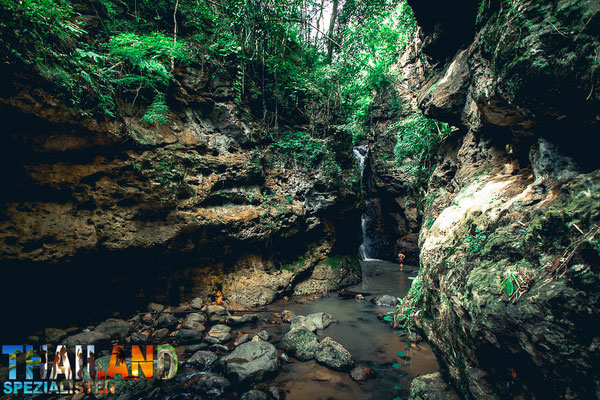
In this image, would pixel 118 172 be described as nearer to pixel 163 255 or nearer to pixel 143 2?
pixel 163 255

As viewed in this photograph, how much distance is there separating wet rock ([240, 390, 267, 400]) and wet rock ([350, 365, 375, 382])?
136 cm

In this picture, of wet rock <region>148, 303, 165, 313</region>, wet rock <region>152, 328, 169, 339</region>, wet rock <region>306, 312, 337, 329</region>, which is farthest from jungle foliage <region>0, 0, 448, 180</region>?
wet rock <region>306, 312, 337, 329</region>

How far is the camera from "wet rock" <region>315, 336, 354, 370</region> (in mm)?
3807

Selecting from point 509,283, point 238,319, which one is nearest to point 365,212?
point 238,319

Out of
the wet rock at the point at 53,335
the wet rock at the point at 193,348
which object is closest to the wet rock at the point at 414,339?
the wet rock at the point at 193,348

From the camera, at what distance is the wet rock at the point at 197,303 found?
5626mm

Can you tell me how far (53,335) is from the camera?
4.01 metres

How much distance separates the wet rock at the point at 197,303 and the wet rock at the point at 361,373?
373 centimetres

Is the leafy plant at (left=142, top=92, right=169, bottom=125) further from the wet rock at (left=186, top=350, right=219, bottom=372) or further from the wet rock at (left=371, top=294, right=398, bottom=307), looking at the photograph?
the wet rock at (left=371, top=294, right=398, bottom=307)

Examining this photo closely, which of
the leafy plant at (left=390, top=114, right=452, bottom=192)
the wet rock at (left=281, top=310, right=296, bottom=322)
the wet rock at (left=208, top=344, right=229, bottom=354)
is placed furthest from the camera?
the leafy plant at (left=390, top=114, right=452, bottom=192)

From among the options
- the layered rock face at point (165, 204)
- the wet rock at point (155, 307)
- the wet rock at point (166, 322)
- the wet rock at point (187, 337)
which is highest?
the layered rock face at point (165, 204)

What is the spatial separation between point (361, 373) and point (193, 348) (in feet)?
9.39

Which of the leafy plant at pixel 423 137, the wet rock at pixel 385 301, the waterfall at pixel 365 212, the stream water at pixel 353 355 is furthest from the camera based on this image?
the waterfall at pixel 365 212

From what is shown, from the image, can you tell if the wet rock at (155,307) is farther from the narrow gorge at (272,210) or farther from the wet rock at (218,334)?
the wet rock at (218,334)
